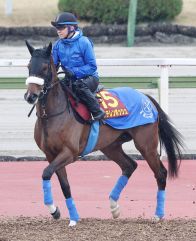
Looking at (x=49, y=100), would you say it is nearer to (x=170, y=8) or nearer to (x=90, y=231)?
(x=90, y=231)

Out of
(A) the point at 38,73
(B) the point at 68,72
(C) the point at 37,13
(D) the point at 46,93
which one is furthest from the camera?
(C) the point at 37,13

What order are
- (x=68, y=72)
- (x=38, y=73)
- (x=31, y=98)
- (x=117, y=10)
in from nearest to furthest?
(x=31, y=98), (x=38, y=73), (x=68, y=72), (x=117, y=10)

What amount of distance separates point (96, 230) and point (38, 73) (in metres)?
1.56

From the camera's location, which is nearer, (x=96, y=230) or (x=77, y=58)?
(x=96, y=230)

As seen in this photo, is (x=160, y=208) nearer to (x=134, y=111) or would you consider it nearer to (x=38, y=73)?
(x=134, y=111)

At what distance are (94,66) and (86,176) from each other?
3.08 metres

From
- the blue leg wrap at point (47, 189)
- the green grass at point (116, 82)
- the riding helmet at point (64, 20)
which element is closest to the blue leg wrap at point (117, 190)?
the blue leg wrap at point (47, 189)

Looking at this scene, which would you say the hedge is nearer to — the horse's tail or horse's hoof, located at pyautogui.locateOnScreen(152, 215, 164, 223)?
the horse's tail

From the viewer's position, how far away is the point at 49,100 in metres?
8.52

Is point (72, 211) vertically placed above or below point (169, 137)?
below

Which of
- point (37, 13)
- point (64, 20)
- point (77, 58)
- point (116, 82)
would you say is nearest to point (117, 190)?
point (77, 58)

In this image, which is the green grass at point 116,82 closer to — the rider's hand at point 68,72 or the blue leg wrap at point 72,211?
the rider's hand at point 68,72

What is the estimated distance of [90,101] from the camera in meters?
8.68

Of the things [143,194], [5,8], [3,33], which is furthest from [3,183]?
[5,8]
